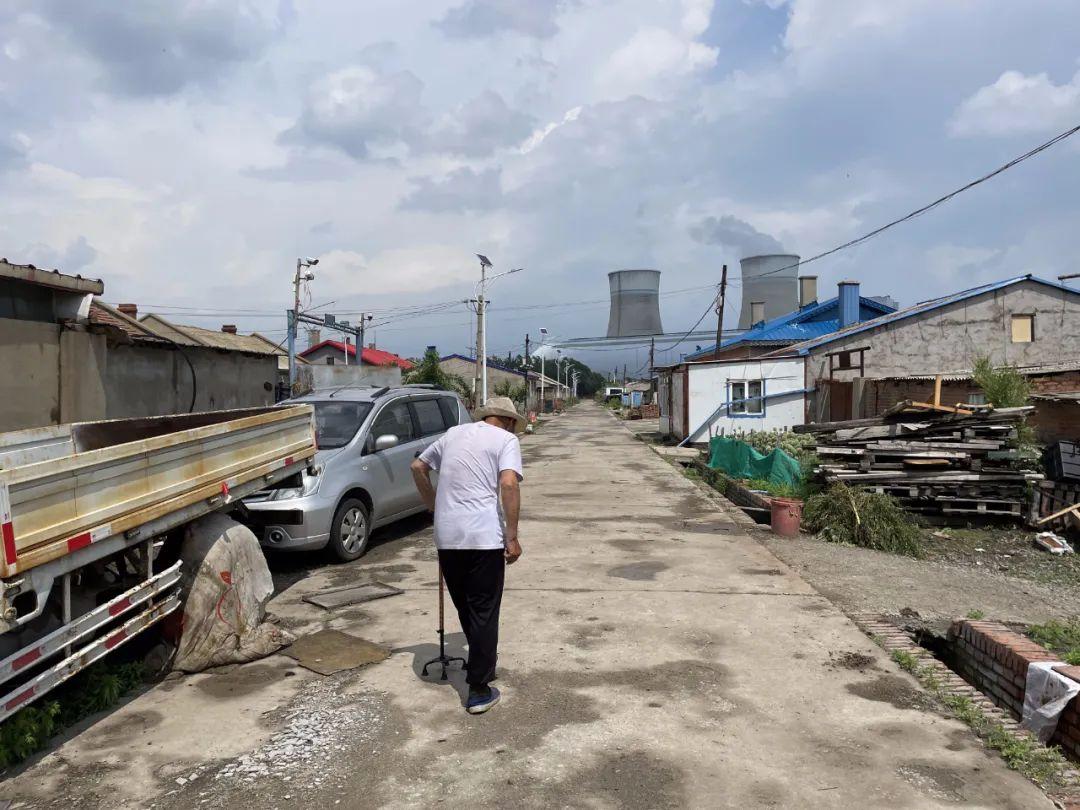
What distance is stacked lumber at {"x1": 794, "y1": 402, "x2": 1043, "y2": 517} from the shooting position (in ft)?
36.0

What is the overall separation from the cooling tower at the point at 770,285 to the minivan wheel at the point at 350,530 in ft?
129

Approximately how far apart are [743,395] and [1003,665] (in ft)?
62.9

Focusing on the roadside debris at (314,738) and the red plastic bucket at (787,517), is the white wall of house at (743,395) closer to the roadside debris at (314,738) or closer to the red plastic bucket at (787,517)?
the red plastic bucket at (787,517)

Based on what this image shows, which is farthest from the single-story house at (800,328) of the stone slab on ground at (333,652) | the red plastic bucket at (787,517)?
the stone slab on ground at (333,652)

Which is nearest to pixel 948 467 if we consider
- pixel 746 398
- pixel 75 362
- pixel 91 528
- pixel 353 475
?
pixel 353 475

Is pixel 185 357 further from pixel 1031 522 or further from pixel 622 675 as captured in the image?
pixel 1031 522

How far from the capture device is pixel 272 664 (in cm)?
488

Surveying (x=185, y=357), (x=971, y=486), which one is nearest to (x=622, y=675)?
(x=971, y=486)

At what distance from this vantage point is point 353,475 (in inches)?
307

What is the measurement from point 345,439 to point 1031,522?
974 centimetres

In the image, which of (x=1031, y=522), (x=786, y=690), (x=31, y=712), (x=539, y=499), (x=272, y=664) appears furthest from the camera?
(x=539, y=499)

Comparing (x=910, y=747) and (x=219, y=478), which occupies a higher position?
(x=219, y=478)

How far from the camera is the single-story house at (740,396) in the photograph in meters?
23.1

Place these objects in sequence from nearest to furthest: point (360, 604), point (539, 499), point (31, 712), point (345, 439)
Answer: point (31, 712)
point (360, 604)
point (345, 439)
point (539, 499)
